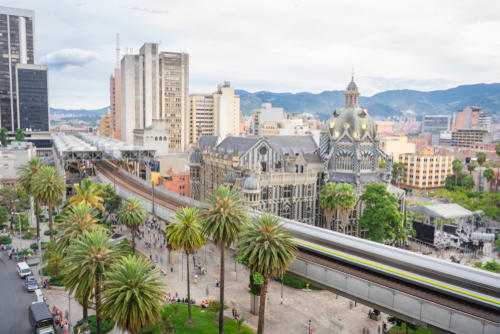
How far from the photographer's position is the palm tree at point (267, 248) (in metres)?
44.8

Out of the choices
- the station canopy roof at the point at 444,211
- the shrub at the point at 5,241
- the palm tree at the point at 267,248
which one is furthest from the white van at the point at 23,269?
the station canopy roof at the point at 444,211

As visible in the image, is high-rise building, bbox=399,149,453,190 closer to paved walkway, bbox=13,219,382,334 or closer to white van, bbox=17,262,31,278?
paved walkway, bbox=13,219,382,334

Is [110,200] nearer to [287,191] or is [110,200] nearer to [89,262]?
[287,191]

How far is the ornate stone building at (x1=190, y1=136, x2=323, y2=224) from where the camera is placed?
9500 cm

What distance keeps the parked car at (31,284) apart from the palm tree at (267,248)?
4025 centimetres

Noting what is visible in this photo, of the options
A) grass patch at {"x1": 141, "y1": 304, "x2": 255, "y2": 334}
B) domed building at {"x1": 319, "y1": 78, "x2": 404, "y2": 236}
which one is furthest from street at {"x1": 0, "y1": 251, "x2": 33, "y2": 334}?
domed building at {"x1": 319, "y1": 78, "x2": 404, "y2": 236}

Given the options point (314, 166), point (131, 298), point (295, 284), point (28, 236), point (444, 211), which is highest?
point (314, 166)

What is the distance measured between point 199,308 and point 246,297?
29.2ft

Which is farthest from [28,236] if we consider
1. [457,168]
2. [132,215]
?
[457,168]

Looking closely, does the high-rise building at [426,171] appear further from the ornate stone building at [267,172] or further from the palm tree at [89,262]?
the palm tree at [89,262]

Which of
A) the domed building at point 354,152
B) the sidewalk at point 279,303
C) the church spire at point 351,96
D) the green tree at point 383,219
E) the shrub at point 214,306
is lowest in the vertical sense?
the sidewalk at point 279,303

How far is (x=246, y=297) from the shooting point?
66.8 metres

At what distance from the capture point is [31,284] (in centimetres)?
6638

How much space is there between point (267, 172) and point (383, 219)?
32.4 meters
